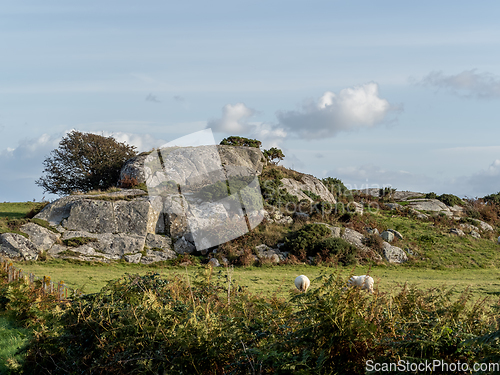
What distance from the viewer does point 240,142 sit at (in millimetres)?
37281

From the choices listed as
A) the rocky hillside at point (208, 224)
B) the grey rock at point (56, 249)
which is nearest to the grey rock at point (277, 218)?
the rocky hillside at point (208, 224)

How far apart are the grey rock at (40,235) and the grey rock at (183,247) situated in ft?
19.3

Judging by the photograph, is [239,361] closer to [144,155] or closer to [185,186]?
[185,186]

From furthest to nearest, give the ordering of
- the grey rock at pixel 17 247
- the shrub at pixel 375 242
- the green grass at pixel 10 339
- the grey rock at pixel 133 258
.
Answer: the shrub at pixel 375 242
the grey rock at pixel 133 258
the grey rock at pixel 17 247
the green grass at pixel 10 339

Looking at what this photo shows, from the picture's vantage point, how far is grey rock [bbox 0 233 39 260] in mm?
17766

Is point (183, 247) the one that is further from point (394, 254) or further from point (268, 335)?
point (268, 335)

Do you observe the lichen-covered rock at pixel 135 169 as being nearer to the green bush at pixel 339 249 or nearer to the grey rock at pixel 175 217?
the grey rock at pixel 175 217

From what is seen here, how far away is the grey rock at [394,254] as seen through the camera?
20.5 meters

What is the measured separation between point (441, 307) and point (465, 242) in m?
22.6

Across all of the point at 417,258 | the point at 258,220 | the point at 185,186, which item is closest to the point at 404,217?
the point at 417,258

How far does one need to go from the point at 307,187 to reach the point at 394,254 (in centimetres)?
1149

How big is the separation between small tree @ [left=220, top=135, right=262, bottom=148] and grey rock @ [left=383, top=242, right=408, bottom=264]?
61.1 ft

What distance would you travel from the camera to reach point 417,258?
21.0 meters

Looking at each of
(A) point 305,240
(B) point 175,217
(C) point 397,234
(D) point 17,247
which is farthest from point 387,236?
(D) point 17,247
